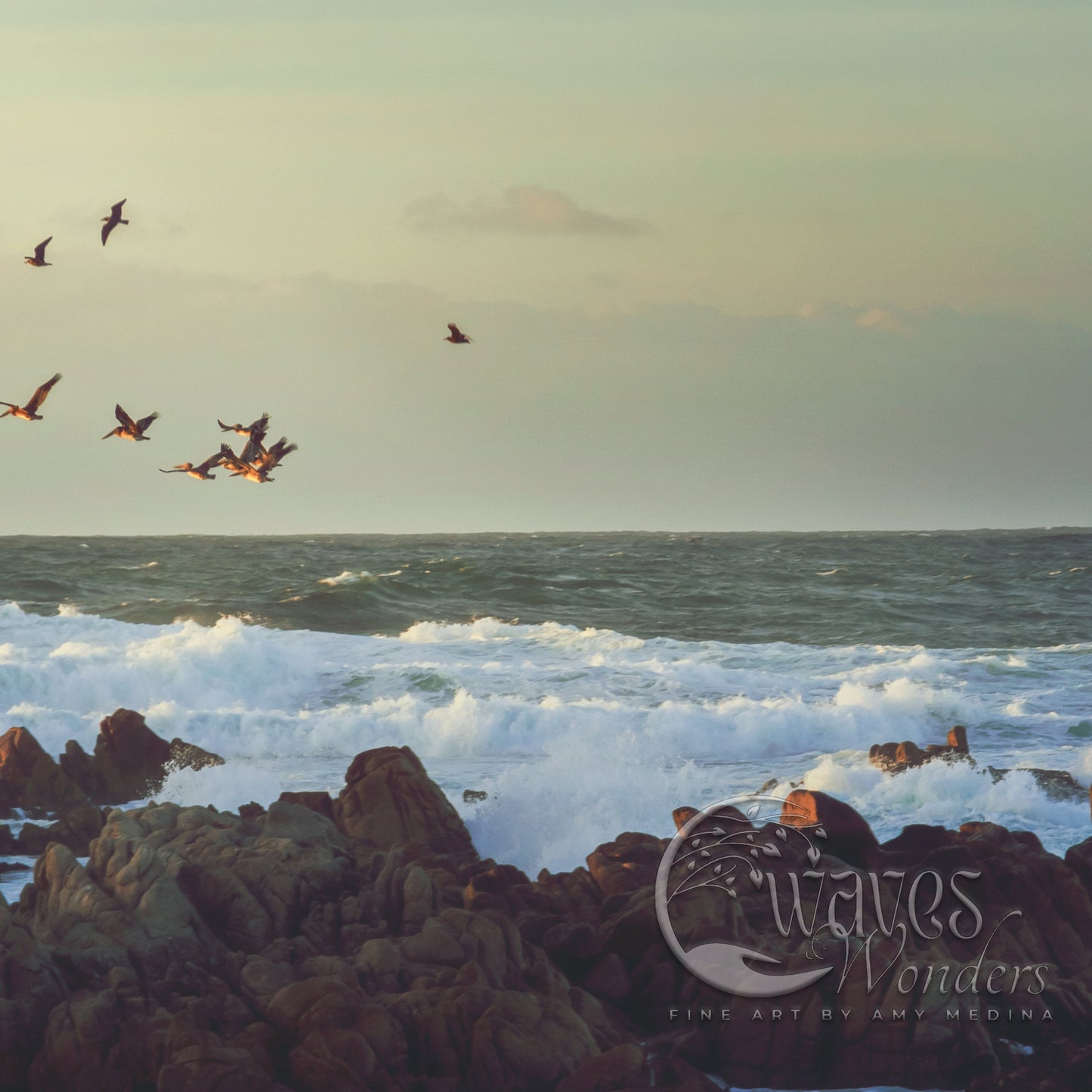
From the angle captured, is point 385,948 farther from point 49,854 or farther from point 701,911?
point 49,854

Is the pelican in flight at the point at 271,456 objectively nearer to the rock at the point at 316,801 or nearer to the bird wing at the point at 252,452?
the bird wing at the point at 252,452

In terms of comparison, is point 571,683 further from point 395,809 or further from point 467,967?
point 467,967

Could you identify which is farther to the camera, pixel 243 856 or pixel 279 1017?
pixel 243 856

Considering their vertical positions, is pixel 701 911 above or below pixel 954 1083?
above

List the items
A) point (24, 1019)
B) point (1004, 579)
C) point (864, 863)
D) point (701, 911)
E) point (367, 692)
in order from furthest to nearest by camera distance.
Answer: point (1004, 579) < point (367, 692) < point (864, 863) < point (701, 911) < point (24, 1019)

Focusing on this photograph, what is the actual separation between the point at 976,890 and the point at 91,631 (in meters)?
24.6

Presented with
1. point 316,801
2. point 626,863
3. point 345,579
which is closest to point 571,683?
point 316,801

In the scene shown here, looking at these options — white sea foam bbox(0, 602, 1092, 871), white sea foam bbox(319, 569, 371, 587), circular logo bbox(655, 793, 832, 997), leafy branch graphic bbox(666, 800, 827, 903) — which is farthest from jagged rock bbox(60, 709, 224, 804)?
Answer: white sea foam bbox(319, 569, 371, 587)

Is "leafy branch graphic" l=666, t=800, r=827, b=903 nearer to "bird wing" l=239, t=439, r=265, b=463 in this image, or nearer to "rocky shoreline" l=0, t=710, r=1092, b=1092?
"rocky shoreline" l=0, t=710, r=1092, b=1092

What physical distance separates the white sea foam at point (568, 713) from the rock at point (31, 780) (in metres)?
1.48

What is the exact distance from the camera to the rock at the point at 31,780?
14.9 m

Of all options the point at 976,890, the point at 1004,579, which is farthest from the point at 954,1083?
the point at 1004,579

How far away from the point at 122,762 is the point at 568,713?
23.3 ft

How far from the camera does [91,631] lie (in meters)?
30.9
